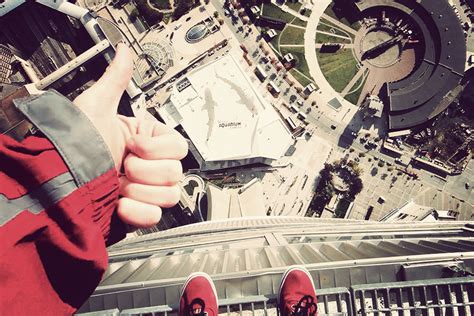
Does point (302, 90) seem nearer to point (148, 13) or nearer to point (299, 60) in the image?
point (299, 60)

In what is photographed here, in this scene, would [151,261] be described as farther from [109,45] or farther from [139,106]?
[109,45]

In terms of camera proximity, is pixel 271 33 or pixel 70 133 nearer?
pixel 70 133

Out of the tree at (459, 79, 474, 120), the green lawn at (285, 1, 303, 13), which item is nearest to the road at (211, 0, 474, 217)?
the green lawn at (285, 1, 303, 13)

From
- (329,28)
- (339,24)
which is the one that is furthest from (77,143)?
(339,24)

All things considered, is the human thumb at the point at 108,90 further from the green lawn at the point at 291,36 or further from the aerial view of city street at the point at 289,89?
the green lawn at the point at 291,36

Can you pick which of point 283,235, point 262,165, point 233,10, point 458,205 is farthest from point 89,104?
point 458,205

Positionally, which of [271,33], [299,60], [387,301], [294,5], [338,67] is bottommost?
[387,301]

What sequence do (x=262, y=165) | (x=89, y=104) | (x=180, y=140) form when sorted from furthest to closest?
(x=262, y=165)
(x=180, y=140)
(x=89, y=104)
